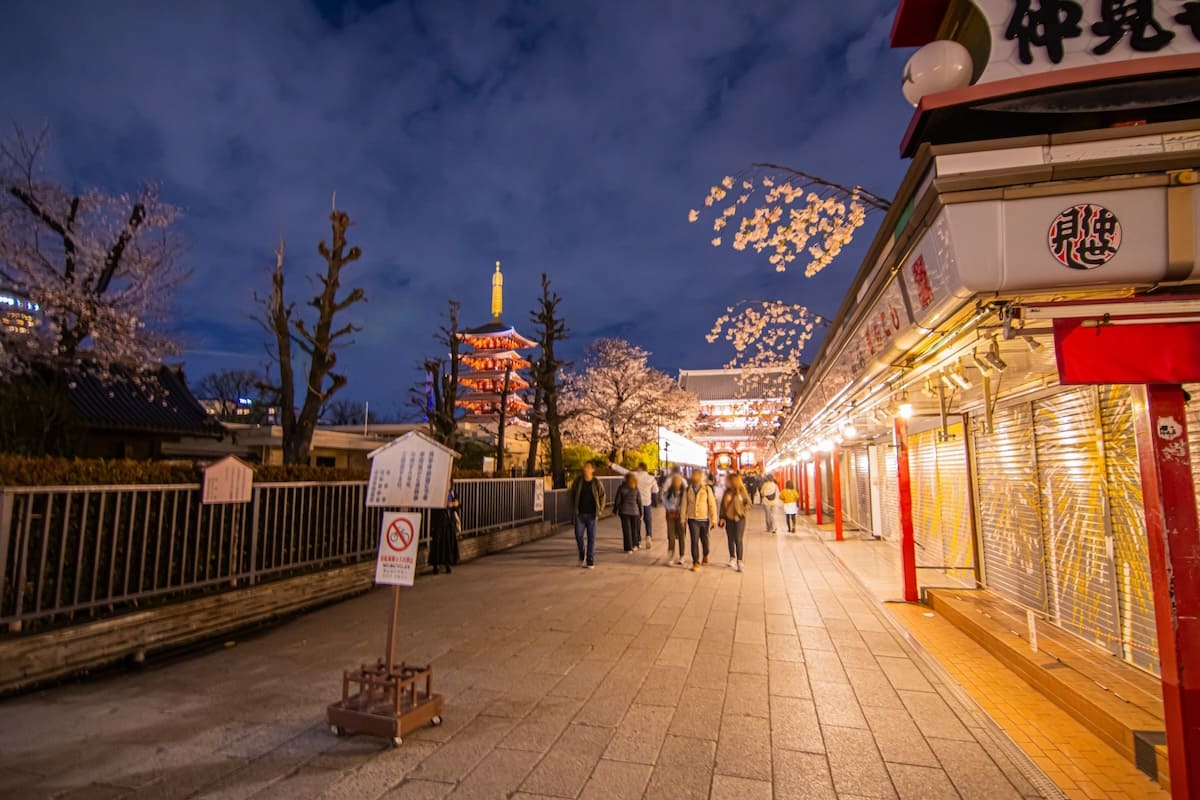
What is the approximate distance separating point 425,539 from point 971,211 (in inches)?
393

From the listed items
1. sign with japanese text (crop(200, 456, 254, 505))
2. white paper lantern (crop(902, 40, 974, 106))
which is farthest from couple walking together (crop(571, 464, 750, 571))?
white paper lantern (crop(902, 40, 974, 106))

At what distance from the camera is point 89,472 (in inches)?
228

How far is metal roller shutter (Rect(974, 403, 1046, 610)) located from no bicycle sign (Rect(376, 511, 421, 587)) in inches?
255

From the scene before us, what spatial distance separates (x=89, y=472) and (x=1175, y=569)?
840 cm

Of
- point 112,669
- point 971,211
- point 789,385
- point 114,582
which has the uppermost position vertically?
point 789,385

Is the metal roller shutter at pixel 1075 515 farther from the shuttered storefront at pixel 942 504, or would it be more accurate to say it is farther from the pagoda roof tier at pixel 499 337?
the pagoda roof tier at pixel 499 337

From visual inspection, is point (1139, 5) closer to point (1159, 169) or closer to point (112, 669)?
point (1159, 169)

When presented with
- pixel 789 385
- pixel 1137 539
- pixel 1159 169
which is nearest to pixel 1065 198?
pixel 1159 169

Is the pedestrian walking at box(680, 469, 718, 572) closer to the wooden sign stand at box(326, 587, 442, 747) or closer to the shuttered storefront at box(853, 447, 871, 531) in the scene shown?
the shuttered storefront at box(853, 447, 871, 531)

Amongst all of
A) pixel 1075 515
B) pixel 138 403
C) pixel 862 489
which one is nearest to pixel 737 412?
pixel 862 489

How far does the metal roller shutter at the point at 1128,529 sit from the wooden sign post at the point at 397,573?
5296 millimetres

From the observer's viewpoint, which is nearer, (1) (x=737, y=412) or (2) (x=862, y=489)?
(2) (x=862, y=489)

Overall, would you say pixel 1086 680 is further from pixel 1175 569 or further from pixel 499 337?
pixel 499 337

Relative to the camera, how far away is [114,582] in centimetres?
582
